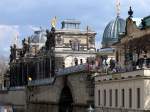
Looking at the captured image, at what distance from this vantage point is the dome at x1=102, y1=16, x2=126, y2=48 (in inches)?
5202

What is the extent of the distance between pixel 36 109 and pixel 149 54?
4896cm

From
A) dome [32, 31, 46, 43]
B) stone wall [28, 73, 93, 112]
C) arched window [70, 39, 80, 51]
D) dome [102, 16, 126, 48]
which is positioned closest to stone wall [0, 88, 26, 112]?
stone wall [28, 73, 93, 112]

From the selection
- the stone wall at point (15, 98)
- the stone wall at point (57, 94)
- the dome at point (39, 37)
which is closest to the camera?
the stone wall at point (57, 94)

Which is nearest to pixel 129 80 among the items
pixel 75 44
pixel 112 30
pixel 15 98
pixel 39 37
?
pixel 112 30

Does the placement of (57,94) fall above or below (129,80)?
below

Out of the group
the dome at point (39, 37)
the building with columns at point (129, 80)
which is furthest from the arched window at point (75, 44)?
the building with columns at point (129, 80)

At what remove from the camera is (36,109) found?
125 m

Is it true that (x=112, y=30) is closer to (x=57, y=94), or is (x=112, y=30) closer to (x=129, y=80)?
(x=57, y=94)

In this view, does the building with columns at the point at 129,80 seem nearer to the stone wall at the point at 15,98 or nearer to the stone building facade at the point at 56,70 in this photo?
the stone building facade at the point at 56,70

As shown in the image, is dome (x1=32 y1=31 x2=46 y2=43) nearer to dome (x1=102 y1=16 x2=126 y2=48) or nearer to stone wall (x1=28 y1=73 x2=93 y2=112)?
dome (x1=102 y1=16 x2=126 y2=48)

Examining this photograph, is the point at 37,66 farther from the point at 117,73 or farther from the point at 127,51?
the point at 117,73

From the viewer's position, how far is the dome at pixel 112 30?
132 metres

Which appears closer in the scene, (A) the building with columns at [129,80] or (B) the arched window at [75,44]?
(A) the building with columns at [129,80]

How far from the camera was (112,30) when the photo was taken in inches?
5256
